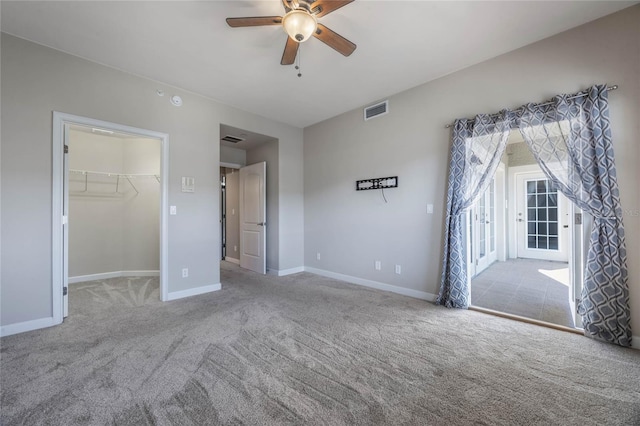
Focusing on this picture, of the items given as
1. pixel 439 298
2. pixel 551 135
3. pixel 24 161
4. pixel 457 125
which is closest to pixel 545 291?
pixel 439 298

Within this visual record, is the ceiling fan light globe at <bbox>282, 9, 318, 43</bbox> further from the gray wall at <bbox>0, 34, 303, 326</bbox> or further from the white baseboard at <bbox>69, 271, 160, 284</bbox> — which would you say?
the white baseboard at <bbox>69, 271, 160, 284</bbox>

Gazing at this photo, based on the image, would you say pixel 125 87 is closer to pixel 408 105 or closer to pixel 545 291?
pixel 408 105

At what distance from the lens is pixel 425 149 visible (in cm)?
344

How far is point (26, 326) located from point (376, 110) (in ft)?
15.8

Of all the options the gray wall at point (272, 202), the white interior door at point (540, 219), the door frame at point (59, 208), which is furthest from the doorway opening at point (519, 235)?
the door frame at point (59, 208)

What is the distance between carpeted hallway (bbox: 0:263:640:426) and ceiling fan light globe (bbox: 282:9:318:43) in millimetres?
2484

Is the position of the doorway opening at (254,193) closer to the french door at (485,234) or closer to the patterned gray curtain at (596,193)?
the french door at (485,234)

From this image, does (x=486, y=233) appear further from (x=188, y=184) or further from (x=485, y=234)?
(x=188, y=184)

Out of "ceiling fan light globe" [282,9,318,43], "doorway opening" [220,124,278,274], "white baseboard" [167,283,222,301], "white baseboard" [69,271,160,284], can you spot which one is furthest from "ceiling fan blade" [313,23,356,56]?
"white baseboard" [69,271,160,284]

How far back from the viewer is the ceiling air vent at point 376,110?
3845 mm

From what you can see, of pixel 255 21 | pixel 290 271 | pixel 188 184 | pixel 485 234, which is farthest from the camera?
pixel 485 234

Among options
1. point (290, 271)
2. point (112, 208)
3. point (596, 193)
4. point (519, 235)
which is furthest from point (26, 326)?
point (519, 235)

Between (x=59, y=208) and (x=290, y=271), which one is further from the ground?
(x=59, y=208)

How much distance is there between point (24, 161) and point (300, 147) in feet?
12.2
